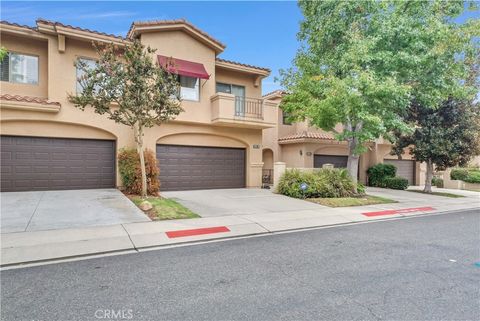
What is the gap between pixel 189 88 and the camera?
1508 centimetres

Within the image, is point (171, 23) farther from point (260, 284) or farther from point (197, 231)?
point (260, 284)

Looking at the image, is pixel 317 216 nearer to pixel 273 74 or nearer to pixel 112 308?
pixel 112 308

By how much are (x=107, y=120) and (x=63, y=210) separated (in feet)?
17.9

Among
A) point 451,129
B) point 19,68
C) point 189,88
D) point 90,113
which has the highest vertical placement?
point 19,68

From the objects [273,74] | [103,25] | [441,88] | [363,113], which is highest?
[103,25]

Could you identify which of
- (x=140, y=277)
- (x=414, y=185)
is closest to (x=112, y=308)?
(x=140, y=277)

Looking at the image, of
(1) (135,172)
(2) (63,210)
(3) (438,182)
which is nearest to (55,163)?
(1) (135,172)

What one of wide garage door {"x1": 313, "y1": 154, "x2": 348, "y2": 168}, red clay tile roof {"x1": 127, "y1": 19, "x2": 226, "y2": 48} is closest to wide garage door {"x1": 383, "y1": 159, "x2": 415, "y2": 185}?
wide garage door {"x1": 313, "y1": 154, "x2": 348, "y2": 168}

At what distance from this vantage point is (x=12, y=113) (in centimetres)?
1173

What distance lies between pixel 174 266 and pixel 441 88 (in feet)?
46.9

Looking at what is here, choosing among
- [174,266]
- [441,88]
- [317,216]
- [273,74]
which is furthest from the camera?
[273,74]

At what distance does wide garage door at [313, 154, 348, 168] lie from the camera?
67.5 feet

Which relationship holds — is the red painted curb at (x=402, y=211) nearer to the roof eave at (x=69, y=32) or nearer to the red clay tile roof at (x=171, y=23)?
the red clay tile roof at (x=171, y=23)

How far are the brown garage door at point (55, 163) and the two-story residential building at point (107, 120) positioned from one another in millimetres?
34
